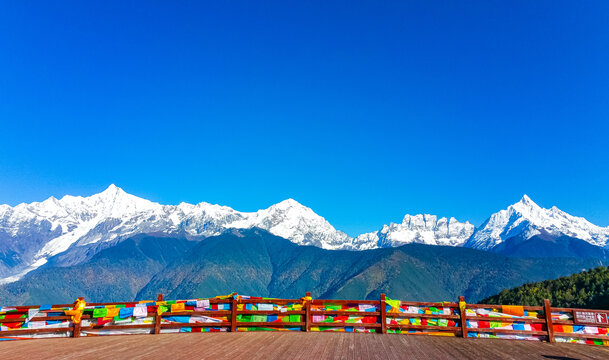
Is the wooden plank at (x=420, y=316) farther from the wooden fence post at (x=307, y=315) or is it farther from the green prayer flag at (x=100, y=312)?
the green prayer flag at (x=100, y=312)

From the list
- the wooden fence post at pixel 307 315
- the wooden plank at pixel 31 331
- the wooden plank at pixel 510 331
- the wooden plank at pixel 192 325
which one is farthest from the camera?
the wooden fence post at pixel 307 315

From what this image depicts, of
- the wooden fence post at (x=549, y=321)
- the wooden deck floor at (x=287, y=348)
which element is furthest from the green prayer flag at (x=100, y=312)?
the wooden fence post at (x=549, y=321)

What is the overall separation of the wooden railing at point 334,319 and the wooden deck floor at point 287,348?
0.89m

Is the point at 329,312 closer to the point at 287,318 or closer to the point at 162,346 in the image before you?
the point at 287,318

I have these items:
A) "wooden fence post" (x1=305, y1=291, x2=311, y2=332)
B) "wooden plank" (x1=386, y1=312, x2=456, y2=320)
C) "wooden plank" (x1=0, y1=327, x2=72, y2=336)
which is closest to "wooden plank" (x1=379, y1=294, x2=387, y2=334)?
"wooden plank" (x1=386, y1=312, x2=456, y2=320)

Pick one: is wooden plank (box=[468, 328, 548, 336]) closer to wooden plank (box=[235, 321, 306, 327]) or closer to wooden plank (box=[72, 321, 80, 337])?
wooden plank (box=[235, 321, 306, 327])

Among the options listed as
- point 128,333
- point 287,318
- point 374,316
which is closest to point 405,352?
point 374,316

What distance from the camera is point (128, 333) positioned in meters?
18.6

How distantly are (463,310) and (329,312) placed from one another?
592 centimetres

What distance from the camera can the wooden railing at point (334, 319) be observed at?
18.3 meters

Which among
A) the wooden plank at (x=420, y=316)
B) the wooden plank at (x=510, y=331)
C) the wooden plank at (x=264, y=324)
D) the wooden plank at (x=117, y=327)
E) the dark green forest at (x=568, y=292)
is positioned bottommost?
the dark green forest at (x=568, y=292)

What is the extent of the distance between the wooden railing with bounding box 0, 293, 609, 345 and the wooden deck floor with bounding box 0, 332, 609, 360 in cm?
89

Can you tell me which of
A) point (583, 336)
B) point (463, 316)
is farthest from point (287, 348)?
point (583, 336)

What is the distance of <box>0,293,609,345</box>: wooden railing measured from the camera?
18.3 metres
